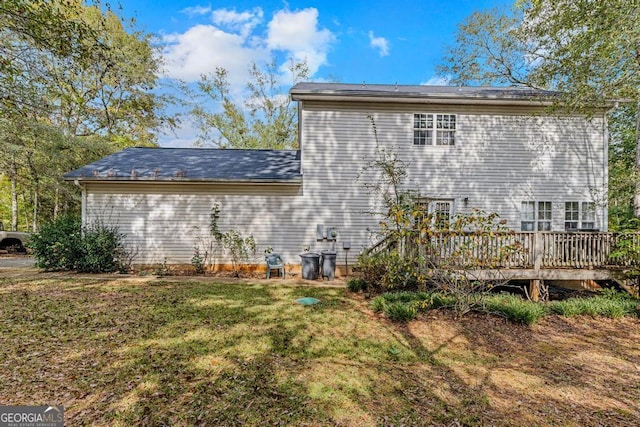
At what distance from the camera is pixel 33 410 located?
2.62m

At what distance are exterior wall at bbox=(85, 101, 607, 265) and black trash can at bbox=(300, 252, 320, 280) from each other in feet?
2.42

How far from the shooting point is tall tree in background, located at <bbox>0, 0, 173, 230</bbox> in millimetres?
6203

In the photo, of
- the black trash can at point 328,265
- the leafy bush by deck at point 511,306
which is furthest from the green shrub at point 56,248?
the leafy bush by deck at point 511,306

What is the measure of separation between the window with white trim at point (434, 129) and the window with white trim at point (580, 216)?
4413 millimetres

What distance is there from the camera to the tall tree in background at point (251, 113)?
22656 millimetres

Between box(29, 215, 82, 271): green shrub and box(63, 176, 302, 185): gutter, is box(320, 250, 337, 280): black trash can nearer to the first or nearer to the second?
box(63, 176, 302, 185): gutter

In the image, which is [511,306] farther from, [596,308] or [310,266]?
[310,266]

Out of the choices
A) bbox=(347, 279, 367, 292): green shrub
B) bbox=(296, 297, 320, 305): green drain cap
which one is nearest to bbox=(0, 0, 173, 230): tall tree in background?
bbox=(296, 297, 320, 305): green drain cap

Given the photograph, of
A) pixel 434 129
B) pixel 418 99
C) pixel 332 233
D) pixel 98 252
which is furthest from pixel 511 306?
pixel 98 252

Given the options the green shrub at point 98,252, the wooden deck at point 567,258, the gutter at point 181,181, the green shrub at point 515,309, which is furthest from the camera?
the gutter at point 181,181

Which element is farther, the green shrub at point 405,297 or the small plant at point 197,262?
the small plant at point 197,262

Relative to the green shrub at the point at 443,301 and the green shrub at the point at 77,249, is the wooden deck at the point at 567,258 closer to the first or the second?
the green shrub at the point at 443,301

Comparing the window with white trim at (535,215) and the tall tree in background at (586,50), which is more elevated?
the tall tree in background at (586,50)

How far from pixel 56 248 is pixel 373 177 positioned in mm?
9846
